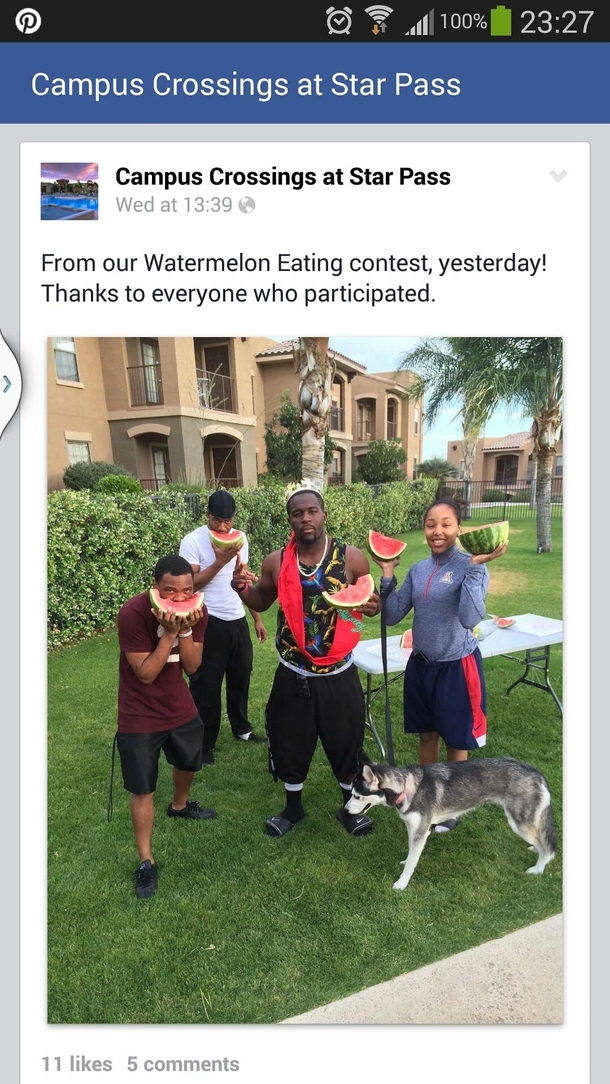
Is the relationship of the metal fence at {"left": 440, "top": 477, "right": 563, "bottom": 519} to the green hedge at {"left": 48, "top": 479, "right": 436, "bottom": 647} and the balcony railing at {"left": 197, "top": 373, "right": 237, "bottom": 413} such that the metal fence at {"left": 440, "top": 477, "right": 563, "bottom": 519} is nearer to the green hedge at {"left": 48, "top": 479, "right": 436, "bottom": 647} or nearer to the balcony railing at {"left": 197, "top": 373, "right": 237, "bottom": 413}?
the balcony railing at {"left": 197, "top": 373, "right": 237, "bottom": 413}

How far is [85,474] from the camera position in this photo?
40.0ft

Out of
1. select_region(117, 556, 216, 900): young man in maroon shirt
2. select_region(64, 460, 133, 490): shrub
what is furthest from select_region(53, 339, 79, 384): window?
select_region(117, 556, 216, 900): young man in maroon shirt

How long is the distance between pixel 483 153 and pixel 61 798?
187 inches

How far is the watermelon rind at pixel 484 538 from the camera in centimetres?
257

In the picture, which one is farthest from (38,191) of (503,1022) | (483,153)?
(503,1022)

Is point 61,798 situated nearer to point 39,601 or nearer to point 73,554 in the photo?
point 39,601

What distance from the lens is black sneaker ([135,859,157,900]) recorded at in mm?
2836

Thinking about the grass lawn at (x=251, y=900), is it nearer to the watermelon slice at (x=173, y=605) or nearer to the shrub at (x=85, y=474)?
the watermelon slice at (x=173, y=605)

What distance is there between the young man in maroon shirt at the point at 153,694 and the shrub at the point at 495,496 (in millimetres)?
18105

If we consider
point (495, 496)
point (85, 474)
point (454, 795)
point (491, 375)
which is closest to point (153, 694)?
point (454, 795)

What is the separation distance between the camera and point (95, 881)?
2.93 metres

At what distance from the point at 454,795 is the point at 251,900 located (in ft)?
4.30
